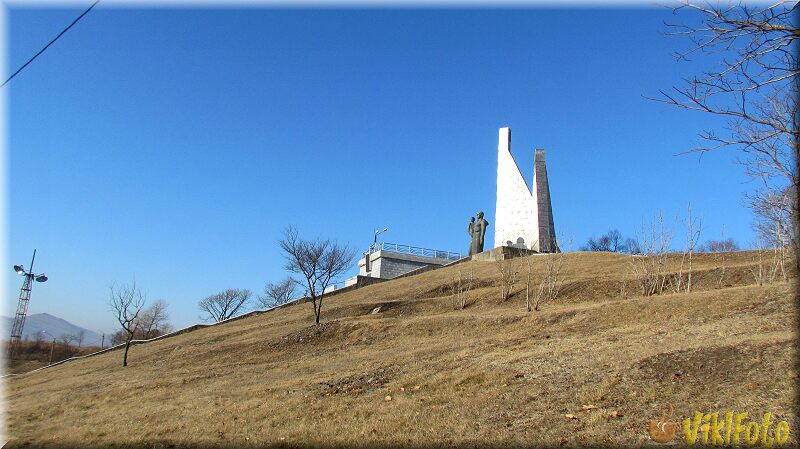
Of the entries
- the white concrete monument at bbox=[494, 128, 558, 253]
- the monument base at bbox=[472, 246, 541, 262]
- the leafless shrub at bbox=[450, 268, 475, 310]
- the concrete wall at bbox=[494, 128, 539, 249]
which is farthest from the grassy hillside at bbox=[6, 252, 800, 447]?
the concrete wall at bbox=[494, 128, 539, 249]

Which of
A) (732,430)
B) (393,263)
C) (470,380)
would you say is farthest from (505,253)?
(732,430)

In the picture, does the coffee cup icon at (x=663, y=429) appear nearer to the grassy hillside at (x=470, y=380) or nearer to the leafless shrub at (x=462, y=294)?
the grassy hillside at (x=470, y=380)

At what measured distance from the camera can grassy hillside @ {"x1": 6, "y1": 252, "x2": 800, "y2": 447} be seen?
5930mm

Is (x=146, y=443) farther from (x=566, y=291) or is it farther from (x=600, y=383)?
(x=566, y=291)

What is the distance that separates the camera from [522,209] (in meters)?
34.9

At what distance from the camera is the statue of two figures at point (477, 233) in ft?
111

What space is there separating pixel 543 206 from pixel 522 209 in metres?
1.38

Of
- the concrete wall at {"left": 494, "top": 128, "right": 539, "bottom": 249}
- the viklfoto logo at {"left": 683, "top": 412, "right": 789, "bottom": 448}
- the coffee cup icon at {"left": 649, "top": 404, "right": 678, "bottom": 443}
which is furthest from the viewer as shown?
the concrete wall at {"left": 494, "top": 128, "right": 539, "bottom": 249}

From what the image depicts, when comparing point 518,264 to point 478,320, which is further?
point 518,264

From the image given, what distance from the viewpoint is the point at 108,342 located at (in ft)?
206

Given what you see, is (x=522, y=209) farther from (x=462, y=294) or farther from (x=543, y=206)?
(x=462, y=294)

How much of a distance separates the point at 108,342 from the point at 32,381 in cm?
4806

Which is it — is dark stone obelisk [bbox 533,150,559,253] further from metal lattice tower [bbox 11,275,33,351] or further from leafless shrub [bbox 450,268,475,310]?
metal lattice tower [bbox 11,275,33,351]

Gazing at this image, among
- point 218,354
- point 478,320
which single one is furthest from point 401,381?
point 218,354
